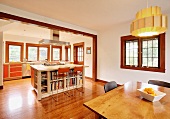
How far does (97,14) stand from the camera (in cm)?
331

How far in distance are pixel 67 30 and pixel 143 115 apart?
373 centimetres

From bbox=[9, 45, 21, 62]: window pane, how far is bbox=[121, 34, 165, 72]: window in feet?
20.2

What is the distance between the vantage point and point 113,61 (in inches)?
184

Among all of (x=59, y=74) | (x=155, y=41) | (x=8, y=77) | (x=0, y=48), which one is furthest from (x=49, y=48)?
(x=155, y=41)

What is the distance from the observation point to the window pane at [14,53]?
6185mm

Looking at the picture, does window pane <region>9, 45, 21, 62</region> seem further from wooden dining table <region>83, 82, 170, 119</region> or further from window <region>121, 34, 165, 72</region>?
wooden dining table <region>83, 82, 170, 119</region>

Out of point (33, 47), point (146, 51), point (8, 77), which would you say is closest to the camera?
point (146, 51)

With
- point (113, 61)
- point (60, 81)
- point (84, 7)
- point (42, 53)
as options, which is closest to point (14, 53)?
point (42, 53)

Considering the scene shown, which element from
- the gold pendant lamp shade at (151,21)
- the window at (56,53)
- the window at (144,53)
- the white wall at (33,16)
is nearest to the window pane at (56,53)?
the window at (56,53)

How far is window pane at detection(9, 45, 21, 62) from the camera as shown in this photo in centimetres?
619

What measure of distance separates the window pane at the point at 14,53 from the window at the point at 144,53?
6164mm

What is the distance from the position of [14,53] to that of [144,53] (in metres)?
7.02

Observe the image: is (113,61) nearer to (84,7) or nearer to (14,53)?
(84,7)

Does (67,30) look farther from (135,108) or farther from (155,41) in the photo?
(135,108)
